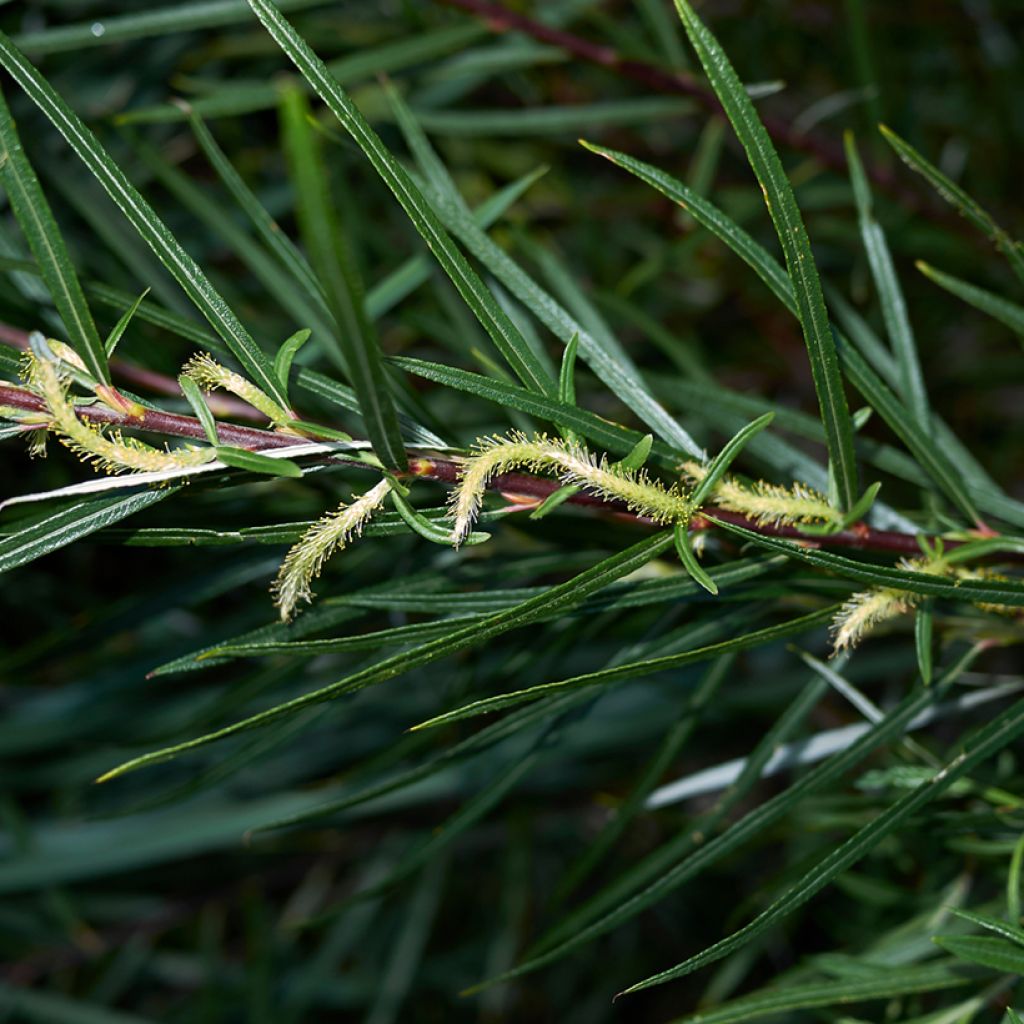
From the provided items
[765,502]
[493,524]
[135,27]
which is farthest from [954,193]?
[135,27]

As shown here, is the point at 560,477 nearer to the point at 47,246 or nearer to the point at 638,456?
the point at 638,456

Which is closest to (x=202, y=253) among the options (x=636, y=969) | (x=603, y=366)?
(x=603, y=366)

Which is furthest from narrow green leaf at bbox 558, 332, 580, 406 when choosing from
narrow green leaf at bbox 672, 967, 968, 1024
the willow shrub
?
narrow green leaf at bbox 672, 967, 968, 1024

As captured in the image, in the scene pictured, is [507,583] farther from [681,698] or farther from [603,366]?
[681,698]

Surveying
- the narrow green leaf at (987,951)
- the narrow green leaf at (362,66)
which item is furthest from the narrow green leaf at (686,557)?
the narrow green leaf at (362,66)

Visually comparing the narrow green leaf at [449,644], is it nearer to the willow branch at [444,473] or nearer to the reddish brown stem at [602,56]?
the willow branch at [444,473]

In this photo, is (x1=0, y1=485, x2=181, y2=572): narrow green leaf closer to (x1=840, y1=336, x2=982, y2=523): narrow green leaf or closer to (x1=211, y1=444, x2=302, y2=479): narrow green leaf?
(x1=211, y1=444, x2=302, y2=479): narrow green leaf
